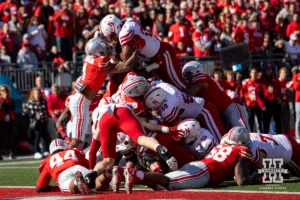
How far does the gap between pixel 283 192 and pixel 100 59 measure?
4.47m

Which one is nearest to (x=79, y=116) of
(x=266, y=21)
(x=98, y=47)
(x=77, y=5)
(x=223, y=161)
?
(x=98, y=47)

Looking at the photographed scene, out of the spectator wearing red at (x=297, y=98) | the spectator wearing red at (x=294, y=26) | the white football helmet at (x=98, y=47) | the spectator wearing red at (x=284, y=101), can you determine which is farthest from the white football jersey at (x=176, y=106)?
the spectator wearing red at (x=294, y=26)

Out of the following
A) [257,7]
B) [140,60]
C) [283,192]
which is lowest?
[283,192]

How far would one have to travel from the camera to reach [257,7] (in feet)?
80.0

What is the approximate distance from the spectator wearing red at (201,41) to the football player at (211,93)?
27.2ft

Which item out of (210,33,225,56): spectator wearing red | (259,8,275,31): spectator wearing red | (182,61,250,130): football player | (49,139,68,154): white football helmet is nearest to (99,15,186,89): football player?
(182,61,250,130): football player

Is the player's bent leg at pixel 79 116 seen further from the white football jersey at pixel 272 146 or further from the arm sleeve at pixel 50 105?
the arm sleeve at pixel 50 105

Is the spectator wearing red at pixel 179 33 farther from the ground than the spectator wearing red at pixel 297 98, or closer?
farther from the ground

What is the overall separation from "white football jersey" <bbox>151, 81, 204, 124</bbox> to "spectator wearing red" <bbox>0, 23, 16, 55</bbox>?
938 centimetres

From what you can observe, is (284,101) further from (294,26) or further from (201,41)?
(294,26)

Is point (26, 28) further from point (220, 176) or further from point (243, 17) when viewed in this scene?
point (220, 176)

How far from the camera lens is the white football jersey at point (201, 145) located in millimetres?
11445

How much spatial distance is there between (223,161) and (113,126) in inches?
50.7

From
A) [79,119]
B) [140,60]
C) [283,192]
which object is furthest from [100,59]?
[283,192]
